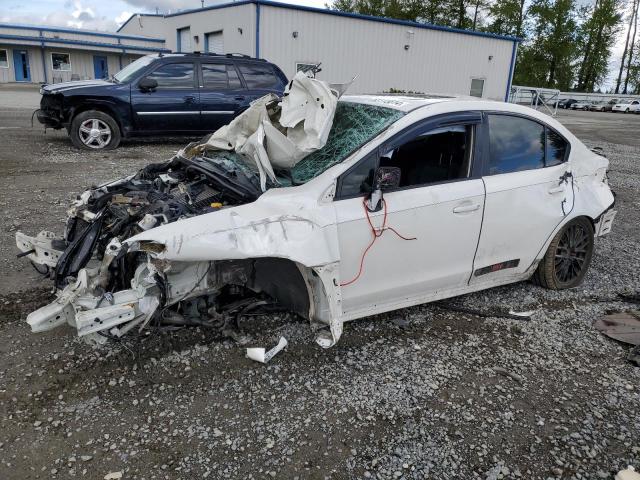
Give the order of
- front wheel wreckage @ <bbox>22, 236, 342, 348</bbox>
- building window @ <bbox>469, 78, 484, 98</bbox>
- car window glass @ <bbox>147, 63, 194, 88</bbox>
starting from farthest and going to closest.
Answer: building window @ <bbox>469, 78, 484, 98</bbox>, car window glass @ <bbox>147, 63, 194, 88</bbox>, front wheel wreckage @ <bbox>22, 236, 342, 348</bbox>

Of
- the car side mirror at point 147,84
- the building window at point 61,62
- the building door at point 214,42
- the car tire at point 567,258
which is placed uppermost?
the building door at point 214,42

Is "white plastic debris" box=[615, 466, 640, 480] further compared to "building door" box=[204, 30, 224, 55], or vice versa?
"building door" box=[204, 30, 224, 55]

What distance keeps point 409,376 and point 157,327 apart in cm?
167

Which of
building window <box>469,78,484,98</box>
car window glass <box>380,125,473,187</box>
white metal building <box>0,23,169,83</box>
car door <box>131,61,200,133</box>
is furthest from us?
white metal building <box>0,23,169,83</box>

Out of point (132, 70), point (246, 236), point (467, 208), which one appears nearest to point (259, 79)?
point (132, 70)

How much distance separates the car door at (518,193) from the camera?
3.88 m

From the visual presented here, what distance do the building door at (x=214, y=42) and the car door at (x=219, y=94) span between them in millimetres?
12112

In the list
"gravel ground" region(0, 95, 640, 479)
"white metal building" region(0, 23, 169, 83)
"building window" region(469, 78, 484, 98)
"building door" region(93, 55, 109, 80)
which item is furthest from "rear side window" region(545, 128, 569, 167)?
"building door" region(93, 55, 109, 80)

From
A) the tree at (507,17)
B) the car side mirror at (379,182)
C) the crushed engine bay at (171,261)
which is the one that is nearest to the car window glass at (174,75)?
the crushed engine bay at (171,261)

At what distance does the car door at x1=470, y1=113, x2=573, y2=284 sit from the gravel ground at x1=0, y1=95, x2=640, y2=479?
469mm

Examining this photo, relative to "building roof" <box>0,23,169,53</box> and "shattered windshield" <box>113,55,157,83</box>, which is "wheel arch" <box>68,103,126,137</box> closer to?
"shattered windshield" <box>113,55,157,83</box>

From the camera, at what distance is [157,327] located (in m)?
3.37

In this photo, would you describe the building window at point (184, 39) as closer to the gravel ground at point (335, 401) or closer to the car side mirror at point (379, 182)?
the gravel ground at point (335, 401)

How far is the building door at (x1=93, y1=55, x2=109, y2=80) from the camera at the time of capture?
39656mm
